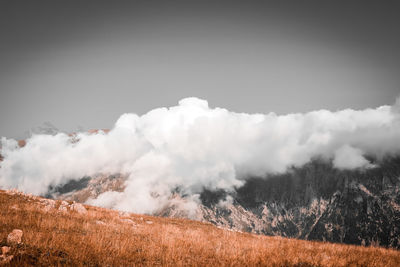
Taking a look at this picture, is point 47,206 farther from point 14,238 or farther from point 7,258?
point 7,258

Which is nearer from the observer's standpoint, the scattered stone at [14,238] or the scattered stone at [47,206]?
the scattered stone at [14,238]

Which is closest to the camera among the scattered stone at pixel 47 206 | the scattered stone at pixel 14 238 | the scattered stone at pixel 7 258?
the scattered stone at pixel 7 258

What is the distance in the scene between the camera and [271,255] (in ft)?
28.2

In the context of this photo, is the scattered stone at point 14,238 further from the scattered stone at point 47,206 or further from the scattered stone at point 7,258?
the scattered stone at point 47,206

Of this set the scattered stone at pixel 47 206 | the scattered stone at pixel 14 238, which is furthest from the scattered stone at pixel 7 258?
the scattered stone at pixel 47 206

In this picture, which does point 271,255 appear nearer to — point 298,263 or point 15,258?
point 298,263

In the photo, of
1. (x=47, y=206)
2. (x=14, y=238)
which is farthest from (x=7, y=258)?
(x=47, y=206)

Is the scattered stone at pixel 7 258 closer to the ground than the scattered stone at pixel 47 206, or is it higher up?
higher up

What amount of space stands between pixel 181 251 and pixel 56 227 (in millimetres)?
5569

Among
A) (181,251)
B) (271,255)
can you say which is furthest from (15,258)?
(271,255)

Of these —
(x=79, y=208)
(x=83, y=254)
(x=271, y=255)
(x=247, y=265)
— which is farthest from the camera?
(x=79, y=208)

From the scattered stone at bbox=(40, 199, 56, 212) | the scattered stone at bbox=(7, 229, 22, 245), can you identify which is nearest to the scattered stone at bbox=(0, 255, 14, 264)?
the scattered stone at bbox=(7, 229, 22, 245)

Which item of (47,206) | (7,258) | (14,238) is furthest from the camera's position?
(47,206)

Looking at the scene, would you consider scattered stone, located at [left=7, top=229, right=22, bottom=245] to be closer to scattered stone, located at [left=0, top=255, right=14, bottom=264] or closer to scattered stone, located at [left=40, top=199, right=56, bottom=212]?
scattered stone, located at [left=0, top=255, right=14, bottom=264]
